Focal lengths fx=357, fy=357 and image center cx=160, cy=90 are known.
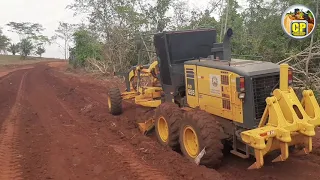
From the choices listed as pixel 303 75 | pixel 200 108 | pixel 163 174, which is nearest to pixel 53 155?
pixel 163 174

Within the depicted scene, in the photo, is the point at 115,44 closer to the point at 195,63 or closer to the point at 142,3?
the point at 142,3

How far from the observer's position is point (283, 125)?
4867mm

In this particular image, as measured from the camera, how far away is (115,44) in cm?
2070

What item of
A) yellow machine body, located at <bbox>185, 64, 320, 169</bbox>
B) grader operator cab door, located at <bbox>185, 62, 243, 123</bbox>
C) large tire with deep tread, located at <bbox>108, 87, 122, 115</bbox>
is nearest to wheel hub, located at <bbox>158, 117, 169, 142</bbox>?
grader operator cab door, located at <bbox>185, 62, 243, 123</bbox>

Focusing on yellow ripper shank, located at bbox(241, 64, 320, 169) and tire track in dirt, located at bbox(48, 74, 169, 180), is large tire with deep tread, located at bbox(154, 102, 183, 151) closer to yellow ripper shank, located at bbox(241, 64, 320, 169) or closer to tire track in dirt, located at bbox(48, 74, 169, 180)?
tire track in dirt, located at bbox(48, 74, 169, 180)

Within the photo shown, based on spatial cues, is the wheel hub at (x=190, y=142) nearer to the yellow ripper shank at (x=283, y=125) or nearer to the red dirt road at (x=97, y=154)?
the red dirt road at (x=97, y=154)

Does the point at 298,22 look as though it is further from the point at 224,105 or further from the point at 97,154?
the point at 97,154

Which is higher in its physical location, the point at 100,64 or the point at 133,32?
the point at 133,32

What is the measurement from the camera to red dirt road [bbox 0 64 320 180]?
5523 millimetres

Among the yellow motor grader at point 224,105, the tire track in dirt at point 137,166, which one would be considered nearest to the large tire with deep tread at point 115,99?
the yellow motor grader at point 224,105

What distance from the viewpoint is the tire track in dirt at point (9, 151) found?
19.0 feet

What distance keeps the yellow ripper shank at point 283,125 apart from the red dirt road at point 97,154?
0.62 metres

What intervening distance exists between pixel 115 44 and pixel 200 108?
14.9 meters

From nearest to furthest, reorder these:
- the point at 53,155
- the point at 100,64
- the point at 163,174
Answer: the point at 163,174 < the point at 53,155 < the point at 100,64
